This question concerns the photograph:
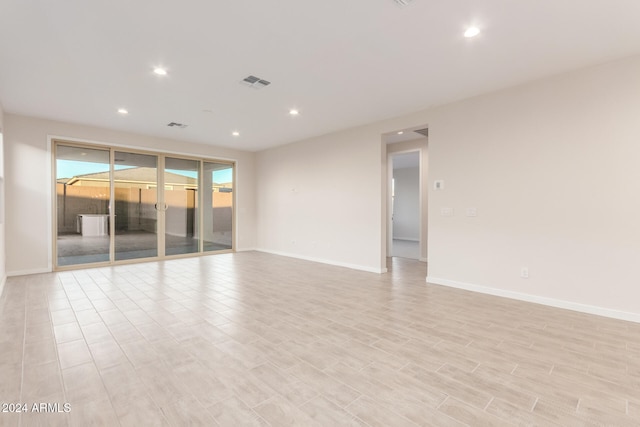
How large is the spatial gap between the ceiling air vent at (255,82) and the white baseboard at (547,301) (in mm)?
3786

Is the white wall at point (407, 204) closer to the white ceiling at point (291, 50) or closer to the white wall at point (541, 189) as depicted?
the white wall at point (541, 189)

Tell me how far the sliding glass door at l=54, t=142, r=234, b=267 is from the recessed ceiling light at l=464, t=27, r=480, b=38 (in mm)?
A: 6401

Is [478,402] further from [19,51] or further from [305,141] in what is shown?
[305,141]

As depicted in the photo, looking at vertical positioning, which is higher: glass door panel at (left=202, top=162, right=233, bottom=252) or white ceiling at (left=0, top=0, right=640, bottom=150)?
white ceiling at (left=0, top=0, right=640, bottom=150)

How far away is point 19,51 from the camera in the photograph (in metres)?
2.96

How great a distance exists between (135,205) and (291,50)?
5359 mm

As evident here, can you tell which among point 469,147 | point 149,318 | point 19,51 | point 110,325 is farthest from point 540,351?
point 19,51

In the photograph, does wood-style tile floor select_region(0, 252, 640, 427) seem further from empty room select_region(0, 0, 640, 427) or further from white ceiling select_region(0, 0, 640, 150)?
white ceiling select_region(0, 0, 640, 150)

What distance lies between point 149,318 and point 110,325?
33cm

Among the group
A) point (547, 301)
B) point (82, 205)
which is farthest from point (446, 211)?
point (82, 205)

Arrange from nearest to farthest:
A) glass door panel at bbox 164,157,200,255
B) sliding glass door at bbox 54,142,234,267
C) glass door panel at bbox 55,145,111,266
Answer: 1. glass door panel at bbox 55,145,111,266
2. sliding glass door at bbox 54,142,234,267
3. glass door panel at bbox 164,157,200,255

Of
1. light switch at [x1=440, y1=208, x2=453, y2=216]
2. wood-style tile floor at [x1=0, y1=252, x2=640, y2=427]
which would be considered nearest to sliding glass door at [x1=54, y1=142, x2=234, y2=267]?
wood-style tile floor at [x1=0, y1=252, x2=640, y2=427]

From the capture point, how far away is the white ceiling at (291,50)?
7.80 ft

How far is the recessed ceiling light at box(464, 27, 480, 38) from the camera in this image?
2611mm
